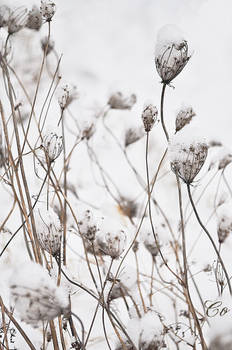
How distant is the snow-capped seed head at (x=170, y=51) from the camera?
1.13 feet

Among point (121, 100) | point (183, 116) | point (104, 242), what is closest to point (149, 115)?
point (183, 116)

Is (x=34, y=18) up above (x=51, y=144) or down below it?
above

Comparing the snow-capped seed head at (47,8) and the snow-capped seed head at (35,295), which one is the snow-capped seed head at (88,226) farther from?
the snow-capped seed head at (47,8)

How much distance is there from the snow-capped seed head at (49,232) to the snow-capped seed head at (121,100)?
1.58 ft

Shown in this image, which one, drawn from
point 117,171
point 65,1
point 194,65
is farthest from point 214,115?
point 65,1

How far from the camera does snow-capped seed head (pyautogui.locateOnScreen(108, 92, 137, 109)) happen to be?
0.80 metres

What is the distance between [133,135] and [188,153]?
388 mm

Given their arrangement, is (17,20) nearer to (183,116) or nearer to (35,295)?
(183,116)

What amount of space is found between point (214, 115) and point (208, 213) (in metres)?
0.49

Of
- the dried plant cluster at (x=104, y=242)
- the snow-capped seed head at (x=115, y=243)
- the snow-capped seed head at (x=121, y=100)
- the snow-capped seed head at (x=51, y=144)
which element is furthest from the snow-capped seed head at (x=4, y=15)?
the snow-capped seed head at (x=121, y=100)

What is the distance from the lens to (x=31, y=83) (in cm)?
148

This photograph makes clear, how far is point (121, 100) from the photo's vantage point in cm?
81

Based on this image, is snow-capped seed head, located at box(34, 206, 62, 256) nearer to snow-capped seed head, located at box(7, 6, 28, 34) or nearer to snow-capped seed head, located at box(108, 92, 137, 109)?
snow-capped seed head, located at box(7, 6, 28, 34)

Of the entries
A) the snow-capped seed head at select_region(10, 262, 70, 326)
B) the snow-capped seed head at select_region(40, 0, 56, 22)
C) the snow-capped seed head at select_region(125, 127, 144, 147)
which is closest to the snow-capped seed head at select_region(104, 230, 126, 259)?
the snow-capped seed head at select_region(10, 262, 70, 326)
